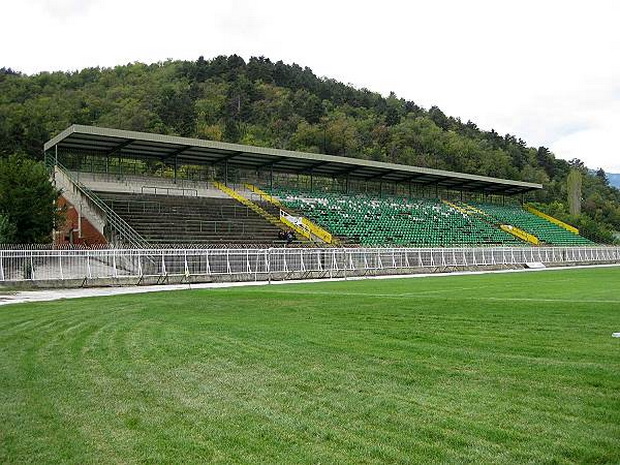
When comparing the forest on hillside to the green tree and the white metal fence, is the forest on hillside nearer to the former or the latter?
the green tree

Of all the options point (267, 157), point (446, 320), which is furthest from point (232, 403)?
point (267, 157)

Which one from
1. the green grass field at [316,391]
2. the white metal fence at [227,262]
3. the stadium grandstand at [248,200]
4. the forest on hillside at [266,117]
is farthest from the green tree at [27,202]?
the forest on hillside at [266,117]

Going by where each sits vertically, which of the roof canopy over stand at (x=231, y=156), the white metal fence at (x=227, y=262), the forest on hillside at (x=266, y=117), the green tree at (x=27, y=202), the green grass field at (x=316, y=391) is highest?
the forest on hillside at (x=266, y=117)

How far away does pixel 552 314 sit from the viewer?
12414mm

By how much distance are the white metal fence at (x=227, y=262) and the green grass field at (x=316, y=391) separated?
47.0 ft

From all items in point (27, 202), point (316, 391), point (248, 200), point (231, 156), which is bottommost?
point (316, 391)

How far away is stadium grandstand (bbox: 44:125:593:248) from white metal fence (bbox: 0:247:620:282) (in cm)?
301

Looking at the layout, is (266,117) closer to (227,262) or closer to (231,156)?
(231,156)

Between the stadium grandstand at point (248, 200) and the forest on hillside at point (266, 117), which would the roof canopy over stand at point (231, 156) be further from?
the forest on hillside at point (266, 117)

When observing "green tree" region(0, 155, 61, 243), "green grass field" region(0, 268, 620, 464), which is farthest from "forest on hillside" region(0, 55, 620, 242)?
"green grass field" region(0, 268, 620, 464)

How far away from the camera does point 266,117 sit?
4080 inches

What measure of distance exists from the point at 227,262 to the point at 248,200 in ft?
60.1

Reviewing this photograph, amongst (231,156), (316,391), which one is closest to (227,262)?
(231,156)

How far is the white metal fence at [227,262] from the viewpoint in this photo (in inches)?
1005
